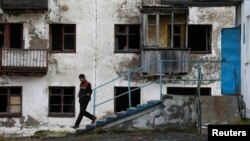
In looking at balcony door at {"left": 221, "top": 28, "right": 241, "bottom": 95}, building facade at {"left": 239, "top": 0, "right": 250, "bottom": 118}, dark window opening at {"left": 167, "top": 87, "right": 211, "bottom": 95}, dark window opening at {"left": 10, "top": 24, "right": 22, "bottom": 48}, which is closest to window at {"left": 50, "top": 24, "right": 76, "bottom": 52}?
dark window opening at {"left": 10, "top": 24, "right": 22, "bottom": 48}

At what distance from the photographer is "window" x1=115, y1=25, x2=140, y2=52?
35.8m

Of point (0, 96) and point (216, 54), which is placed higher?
point (216, 54)

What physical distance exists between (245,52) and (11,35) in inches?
679

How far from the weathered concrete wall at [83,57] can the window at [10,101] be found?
0.27m

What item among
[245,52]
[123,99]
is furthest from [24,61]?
[245,52]

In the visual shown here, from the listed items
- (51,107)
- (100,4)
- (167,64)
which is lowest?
(51,107)

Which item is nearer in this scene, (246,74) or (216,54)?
(246,74)

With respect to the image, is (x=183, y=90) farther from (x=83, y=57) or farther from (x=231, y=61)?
(x=231, y=61)

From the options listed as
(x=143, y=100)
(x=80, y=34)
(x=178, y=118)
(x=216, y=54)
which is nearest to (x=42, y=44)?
(x=80, y=34)

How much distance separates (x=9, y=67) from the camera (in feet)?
115

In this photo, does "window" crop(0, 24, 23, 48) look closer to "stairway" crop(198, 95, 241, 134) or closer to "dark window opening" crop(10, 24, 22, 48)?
"dark window opening" crop(10, 24, 22, 48)

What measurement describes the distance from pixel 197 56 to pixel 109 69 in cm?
458

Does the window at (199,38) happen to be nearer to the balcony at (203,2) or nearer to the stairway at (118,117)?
the balcony at (203,2)

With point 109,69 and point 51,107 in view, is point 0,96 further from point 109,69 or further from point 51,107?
point 109,69
